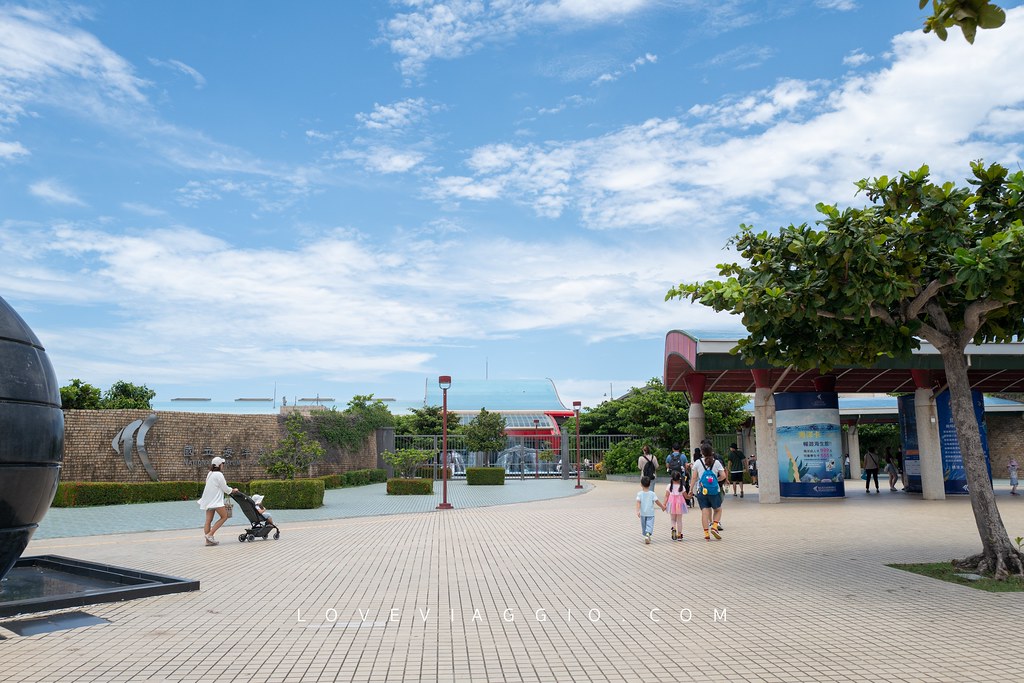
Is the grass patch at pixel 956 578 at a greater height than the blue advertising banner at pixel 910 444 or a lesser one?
lesser

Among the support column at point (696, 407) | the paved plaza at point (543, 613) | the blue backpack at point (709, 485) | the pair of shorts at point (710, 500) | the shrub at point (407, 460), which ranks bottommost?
the paved plaza at point (543, 613)

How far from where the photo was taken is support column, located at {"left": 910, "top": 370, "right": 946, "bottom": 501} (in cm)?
2297

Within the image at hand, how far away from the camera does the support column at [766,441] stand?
22.5 metres

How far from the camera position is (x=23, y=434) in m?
7.16

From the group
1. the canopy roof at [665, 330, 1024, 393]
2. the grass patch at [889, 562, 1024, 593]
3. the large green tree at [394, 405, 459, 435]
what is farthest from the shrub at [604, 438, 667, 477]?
the grass patch at [889, 562, 1024, 593]

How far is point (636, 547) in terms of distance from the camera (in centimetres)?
1301

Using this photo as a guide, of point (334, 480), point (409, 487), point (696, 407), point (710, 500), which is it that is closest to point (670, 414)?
point (696, 407)

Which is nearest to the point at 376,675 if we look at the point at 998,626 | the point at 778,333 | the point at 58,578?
Answer: the point at 998,626

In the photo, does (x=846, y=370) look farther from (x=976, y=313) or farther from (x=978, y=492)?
(x=978, y=492)

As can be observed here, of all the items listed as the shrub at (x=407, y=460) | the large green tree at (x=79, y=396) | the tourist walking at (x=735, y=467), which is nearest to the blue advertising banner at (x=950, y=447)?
the tourist walking at (x=735, y=467)

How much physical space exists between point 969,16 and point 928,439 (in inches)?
906

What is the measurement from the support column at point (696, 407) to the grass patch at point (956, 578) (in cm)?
1450

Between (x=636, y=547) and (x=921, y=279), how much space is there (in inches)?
237

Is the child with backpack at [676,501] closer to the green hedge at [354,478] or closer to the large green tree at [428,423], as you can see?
the green hedge at [354,478]
